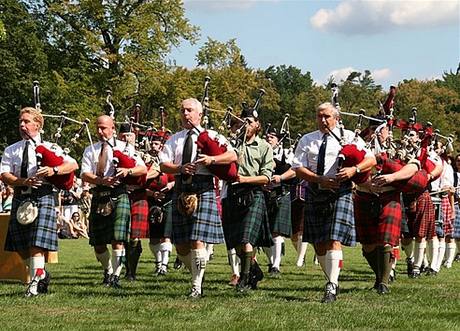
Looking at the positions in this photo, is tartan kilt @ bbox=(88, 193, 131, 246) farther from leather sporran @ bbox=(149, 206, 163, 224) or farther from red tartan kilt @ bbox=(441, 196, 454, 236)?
red tartan kilt @ bbox=(441, 196, 454, 236)

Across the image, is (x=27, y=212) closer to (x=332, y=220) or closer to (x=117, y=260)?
(x=117, y=260)

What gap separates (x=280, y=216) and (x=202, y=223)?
3383 mm

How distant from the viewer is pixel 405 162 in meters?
8.45

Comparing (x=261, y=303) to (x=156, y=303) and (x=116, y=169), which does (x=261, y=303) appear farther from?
(x=116, y=169)

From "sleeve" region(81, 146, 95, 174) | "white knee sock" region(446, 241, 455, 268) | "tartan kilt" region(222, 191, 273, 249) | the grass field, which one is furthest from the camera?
"white knee sock" region(446, 241, 455, 268)

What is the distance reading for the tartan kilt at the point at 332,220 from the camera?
293 inches

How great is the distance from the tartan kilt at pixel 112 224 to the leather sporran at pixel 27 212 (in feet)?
3.27

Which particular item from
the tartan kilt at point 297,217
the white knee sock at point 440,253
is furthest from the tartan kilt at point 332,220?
the tartan kilt at point 297,217

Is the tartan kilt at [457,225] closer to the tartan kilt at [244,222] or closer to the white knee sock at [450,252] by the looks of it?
the white knee sock at [450,252]

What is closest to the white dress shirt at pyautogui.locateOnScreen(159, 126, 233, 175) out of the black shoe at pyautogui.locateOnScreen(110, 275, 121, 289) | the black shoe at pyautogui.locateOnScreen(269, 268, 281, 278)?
the black shoe at pyautogui.locateOnScreen(110, 275, 121, 289)

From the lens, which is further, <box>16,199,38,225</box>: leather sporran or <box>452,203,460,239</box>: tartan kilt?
<box>452,203,460,239</box>: tartan kilt

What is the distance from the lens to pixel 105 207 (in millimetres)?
8641

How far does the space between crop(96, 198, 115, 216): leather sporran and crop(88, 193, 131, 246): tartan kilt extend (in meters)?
0.03

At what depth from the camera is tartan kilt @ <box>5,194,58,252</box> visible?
780 cm
